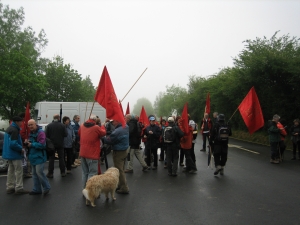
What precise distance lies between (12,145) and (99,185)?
8.21ft

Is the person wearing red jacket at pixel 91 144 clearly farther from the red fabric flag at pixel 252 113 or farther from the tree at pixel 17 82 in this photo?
the tree at pixel 17 82

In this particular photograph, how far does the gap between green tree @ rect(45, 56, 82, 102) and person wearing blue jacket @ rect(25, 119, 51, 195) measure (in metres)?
29.4

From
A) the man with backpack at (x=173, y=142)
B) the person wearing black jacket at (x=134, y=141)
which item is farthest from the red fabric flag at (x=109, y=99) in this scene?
the person wearing black jacket at (x=134, y=141)

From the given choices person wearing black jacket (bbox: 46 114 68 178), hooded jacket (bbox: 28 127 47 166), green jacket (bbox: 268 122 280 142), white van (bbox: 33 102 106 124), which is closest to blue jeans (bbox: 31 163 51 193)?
hooded jacket (bbox: 28 127 47 166)

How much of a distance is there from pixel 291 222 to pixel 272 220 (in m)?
0.31

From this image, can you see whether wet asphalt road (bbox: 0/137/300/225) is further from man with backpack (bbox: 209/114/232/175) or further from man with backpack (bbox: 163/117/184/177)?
man with backpack (bbox: 209/114/232/175)

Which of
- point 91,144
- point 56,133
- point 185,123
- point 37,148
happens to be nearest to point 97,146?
point 91,144

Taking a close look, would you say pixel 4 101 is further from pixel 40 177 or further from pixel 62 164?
pixel 40 177

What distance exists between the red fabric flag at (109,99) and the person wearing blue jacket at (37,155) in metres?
1.62

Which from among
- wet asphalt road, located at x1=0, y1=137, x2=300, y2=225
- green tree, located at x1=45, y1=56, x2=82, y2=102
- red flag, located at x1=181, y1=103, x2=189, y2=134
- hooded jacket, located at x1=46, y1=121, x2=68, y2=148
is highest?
green tree, located at x1=45, y1=56, x2=82, y2=102

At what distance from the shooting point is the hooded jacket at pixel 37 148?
6.77 metres

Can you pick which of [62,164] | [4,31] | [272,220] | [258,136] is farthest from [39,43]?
[272,220]

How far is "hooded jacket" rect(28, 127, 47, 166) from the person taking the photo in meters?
6.77

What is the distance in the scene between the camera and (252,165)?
10.9m
